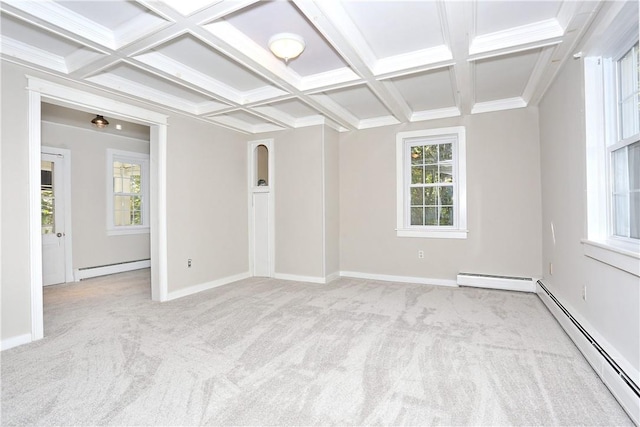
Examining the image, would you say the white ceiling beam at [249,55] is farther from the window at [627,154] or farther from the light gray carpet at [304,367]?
the window at [627,154]

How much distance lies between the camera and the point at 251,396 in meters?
2.10

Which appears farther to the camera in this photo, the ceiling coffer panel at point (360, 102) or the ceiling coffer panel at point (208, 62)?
the ceiling coffer panel at point (360, 102)

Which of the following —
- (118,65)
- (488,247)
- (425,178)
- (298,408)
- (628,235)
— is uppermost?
(118,65)

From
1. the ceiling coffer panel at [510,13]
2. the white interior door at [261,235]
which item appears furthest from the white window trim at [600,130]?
the white interior door at [261,235]

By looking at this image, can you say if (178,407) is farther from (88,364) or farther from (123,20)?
(123,20)

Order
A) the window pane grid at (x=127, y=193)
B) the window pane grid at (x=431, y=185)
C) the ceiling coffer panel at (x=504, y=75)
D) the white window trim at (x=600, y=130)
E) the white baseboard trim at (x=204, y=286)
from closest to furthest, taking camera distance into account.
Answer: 1. the white window trim at (x=600, y=130)
2. the ceiling coffer panel at (x=504, y=75)
3. the white baseboard trim at (x=204, y=286)
4. the window pane grid at (x=431, y=185)
5. the window pane grid at (x=127, y=193)

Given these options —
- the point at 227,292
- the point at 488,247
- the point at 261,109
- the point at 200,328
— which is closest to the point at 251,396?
the point at 200,328

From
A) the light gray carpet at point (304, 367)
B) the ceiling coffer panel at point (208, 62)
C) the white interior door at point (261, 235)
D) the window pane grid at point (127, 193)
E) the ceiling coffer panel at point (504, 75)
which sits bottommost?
the light gray carpet at point (304, 367)

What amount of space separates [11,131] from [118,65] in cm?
109

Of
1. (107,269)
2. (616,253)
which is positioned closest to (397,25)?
(616,253)

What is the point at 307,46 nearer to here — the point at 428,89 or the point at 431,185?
the point at 428,89

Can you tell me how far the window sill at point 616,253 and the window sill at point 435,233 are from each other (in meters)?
2.27

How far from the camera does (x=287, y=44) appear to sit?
2.74 m

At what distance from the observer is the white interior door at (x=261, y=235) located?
225 inches
